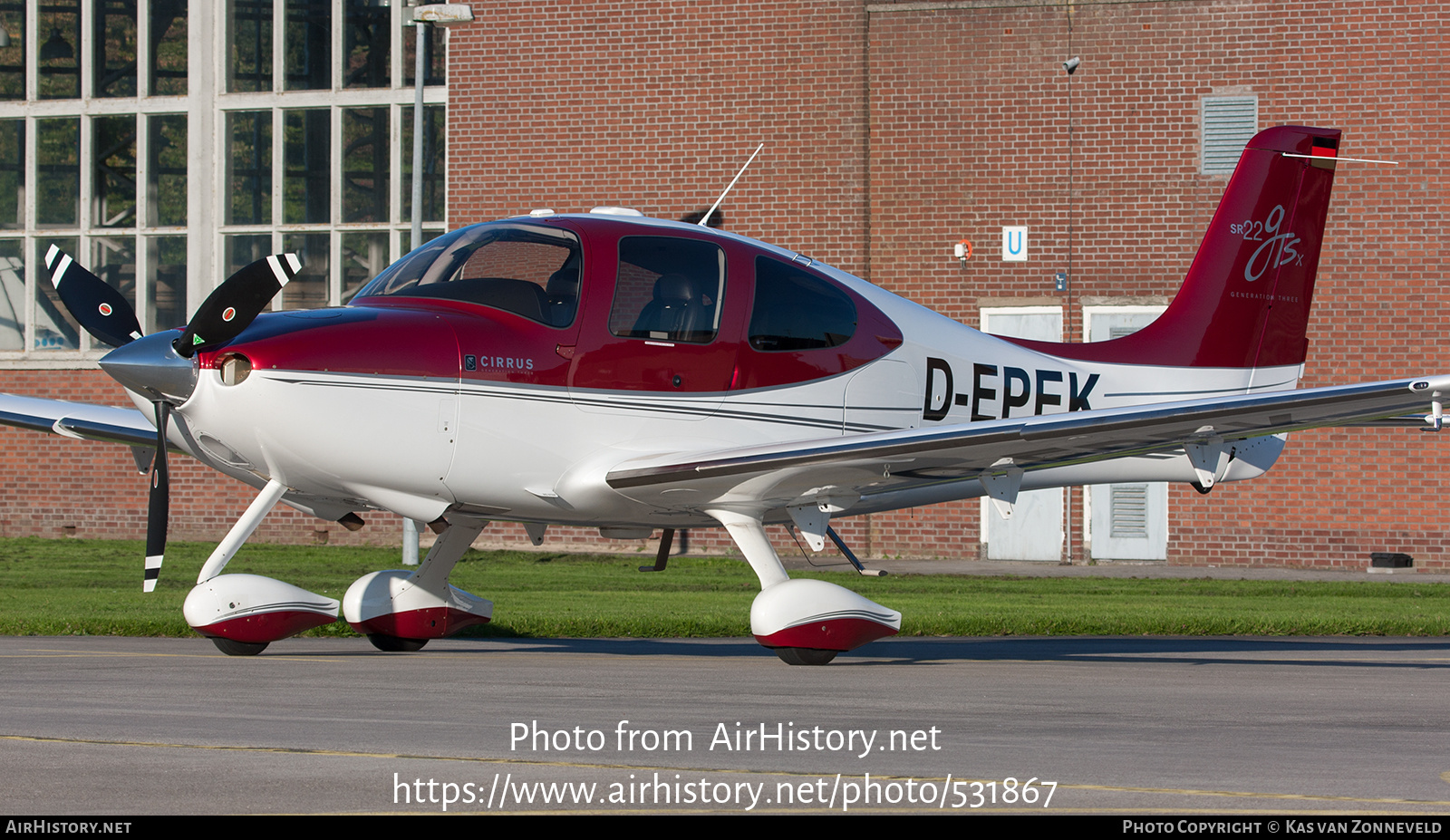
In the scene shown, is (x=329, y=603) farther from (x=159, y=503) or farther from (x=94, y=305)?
(x=94, y=305)


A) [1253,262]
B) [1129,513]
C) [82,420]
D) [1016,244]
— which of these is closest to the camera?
[82,420]

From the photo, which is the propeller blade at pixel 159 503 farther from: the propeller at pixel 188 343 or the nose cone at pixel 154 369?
the nose cone at pixel 154 369

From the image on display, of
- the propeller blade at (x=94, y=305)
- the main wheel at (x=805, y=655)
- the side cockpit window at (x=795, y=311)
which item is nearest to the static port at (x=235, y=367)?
the propeller blade at (x=94, y=305)

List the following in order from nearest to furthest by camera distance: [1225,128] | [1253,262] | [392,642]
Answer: [392,642] < [1253,262] < [1225,128]

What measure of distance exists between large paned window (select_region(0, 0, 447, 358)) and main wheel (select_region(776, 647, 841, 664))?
1625cm

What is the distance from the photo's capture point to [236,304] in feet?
26.3

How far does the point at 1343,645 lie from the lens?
11602mm

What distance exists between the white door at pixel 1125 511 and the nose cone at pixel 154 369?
1556 cm

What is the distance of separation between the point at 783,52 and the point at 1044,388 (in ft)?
40.9

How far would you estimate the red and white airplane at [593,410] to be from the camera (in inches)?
327

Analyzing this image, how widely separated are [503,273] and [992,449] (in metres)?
3.06

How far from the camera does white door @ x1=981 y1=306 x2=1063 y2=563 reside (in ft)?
71.4

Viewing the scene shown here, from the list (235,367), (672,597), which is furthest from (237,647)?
(672,597)

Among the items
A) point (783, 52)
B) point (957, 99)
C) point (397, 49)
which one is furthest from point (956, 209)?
point (397, 49)
